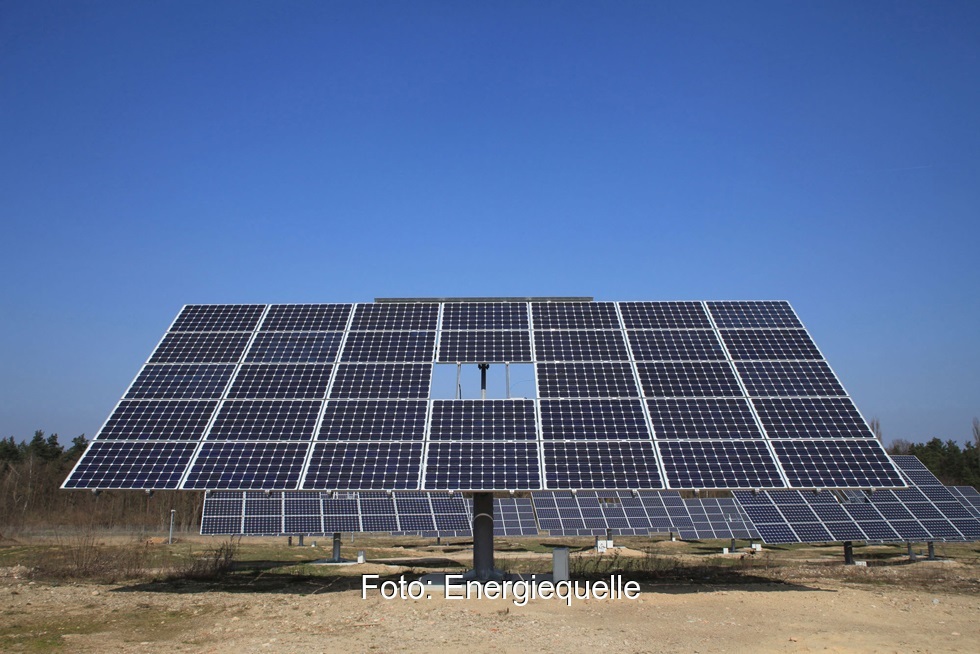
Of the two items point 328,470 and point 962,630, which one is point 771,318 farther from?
point 328,470

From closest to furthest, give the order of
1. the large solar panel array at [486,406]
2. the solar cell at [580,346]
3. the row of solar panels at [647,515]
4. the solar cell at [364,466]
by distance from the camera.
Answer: the solar cell at [364,466], the large solar panel array at [486,406], the solar cell at [580,346], the row of solar panels at [647,515]

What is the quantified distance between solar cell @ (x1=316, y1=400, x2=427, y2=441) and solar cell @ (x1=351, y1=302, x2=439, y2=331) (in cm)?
386

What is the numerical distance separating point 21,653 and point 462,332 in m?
13.8

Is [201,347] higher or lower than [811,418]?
higher

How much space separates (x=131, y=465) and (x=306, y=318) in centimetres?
758

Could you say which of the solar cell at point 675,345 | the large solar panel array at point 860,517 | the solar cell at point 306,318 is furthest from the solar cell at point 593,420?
the large solar panel array at point 860,517

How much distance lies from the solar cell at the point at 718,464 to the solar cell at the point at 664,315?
5.62m

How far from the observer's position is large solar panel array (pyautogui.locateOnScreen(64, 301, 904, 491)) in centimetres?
1759

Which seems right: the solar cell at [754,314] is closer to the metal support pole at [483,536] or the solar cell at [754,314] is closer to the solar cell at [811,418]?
the solar cell at [811,418]

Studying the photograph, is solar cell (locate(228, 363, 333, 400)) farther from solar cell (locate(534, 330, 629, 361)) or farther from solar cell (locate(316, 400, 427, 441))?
solar cell (locate(534, 330, 629, 361))

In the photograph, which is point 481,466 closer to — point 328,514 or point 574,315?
point 574,315

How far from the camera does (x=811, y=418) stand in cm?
1956

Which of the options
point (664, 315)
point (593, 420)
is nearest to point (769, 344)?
point (664, 315)

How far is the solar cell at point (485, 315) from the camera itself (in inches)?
903
